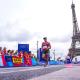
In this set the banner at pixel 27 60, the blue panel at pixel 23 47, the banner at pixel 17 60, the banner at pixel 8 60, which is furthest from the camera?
the blue panel at pixel 23 47

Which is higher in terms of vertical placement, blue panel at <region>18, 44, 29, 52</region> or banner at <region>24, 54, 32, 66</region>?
blue panel at <region>18, 44, 29, 52</region>

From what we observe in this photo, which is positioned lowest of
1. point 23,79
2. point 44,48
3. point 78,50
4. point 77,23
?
point 23,79

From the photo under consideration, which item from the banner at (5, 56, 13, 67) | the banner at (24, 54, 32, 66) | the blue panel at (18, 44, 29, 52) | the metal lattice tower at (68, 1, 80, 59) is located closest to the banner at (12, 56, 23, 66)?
the banner at (5, 56, 13, 67)

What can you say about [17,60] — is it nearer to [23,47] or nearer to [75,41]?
[23,47]

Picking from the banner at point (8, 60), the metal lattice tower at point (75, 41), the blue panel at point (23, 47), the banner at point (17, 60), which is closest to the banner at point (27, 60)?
the banner at point (17, 60)

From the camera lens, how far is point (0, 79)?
5168 mm

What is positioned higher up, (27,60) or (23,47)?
(23,47)

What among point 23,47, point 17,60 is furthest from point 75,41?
point 17,60

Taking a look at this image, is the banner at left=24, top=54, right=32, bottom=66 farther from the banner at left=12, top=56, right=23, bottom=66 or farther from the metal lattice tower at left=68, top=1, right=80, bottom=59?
the metal lattice tower at left=68, top=1, right=80, bottom=59

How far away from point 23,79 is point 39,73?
87.3 inches

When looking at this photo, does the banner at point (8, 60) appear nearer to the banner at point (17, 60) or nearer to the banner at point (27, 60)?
the banner at point (17, 60)

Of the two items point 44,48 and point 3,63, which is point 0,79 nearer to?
point 44,48

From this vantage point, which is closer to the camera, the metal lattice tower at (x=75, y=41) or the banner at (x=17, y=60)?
the banner at (x=17, y=60)

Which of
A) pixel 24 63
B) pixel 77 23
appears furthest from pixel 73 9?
pixel 24 63
